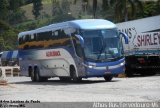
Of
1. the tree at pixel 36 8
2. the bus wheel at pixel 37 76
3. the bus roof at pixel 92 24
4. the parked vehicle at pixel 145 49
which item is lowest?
the tree at pixel 36 8

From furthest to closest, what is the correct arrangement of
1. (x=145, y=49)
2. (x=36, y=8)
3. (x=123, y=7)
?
(x=36, y=8)
(x=123, y=7)
(x=145, y=49)

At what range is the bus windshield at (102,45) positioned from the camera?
85.7 feet

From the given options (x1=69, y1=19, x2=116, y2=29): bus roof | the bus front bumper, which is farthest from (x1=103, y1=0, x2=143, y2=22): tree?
the bus front bumper

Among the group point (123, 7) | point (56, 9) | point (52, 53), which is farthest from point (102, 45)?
point (56, 9)

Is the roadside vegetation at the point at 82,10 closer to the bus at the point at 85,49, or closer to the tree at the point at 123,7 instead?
the tree at the point at 123,7

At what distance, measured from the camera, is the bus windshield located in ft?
85.7

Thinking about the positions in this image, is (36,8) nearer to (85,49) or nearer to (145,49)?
(145,49)

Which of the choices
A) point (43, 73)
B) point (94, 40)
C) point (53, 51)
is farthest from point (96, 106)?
point (43, 73)

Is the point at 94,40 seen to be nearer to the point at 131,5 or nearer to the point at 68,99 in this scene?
the point at 68,99

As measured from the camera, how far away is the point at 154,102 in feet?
48.8

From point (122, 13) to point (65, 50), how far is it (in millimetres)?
33693

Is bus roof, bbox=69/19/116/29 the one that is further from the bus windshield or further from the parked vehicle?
the parked vehicle

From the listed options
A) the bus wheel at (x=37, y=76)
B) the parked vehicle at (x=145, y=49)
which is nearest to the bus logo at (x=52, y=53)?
the bus wheel at (x=37, y=76)

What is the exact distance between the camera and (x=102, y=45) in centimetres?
2630
